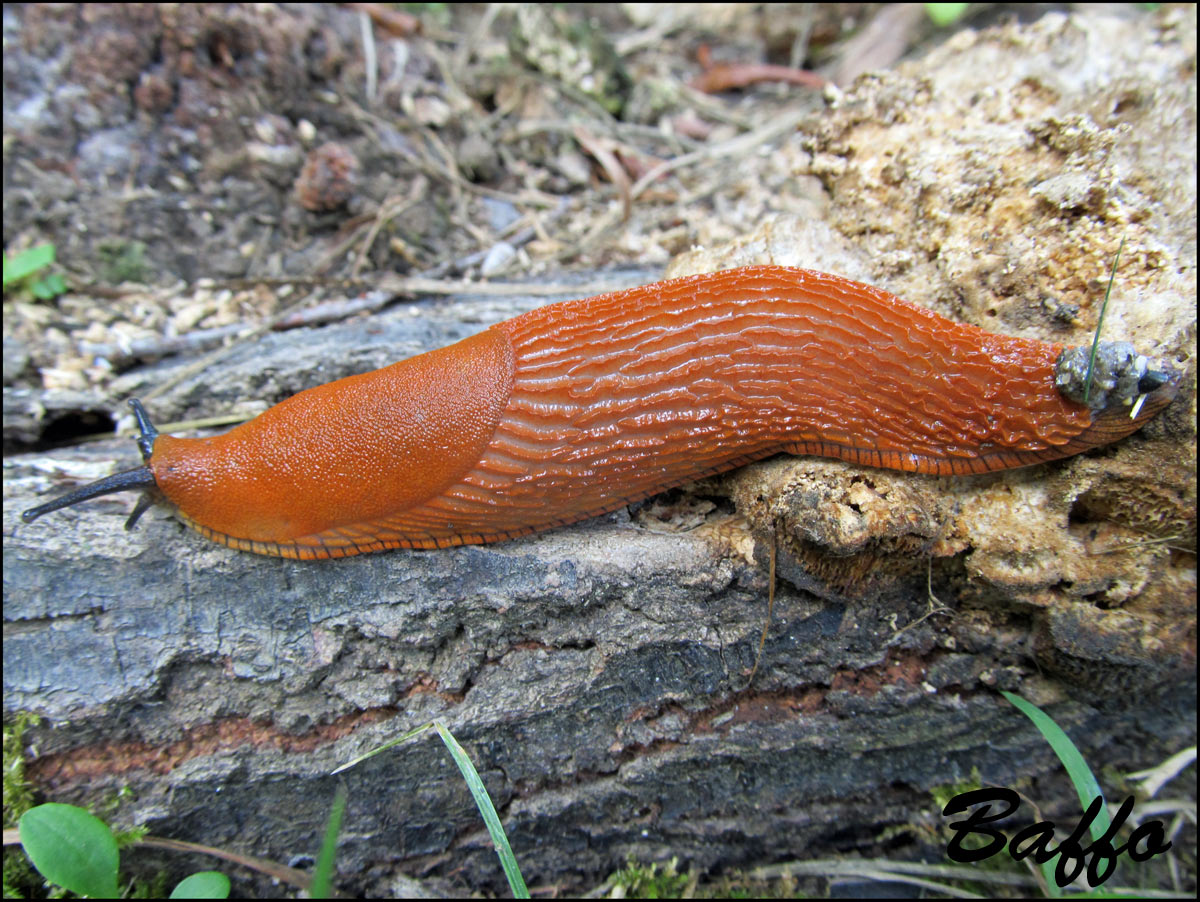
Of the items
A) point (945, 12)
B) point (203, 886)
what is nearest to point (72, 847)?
point (203, 886)

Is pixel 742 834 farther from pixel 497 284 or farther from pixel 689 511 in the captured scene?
pixel 497 284

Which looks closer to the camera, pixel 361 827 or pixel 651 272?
pixel 361 827

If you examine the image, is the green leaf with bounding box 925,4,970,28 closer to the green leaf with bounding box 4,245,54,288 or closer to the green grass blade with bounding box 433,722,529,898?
the green grass blade with bounding box 433,722,529,898

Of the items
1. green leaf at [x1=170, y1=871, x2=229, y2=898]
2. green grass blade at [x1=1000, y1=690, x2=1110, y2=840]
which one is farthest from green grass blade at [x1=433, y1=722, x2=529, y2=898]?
green grass blade at [x1=1000, y1=690, x2=1110, y2=840]

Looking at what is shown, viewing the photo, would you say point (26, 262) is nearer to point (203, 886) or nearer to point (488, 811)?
point (203, 886)

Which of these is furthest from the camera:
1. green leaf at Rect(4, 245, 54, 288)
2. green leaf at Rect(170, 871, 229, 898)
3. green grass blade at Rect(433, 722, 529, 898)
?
green leaf at Rect(4, 245, 54, 288)

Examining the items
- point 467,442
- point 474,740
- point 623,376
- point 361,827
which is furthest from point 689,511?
point 361,827

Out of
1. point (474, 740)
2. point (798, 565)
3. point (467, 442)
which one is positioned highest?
point (467, 442)
